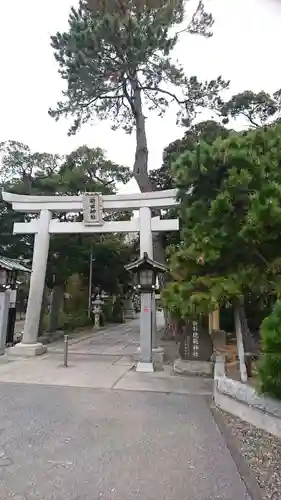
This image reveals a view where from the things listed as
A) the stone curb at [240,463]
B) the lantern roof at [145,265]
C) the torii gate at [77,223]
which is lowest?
the stone curb at [240,463]

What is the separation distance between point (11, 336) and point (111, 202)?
6164mm

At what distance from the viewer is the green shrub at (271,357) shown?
4.05 metres

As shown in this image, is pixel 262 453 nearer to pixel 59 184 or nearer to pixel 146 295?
pixel 146 295

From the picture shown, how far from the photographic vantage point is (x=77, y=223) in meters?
11.8

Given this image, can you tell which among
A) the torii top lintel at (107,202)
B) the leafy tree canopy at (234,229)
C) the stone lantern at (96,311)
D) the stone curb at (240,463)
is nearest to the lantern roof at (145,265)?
the torii top lintel at (107,202)

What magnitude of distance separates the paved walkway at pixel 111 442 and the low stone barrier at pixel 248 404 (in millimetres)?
350

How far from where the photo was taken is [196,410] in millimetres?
5633

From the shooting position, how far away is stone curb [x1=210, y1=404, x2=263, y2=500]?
120 inches

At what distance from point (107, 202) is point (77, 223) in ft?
3.96

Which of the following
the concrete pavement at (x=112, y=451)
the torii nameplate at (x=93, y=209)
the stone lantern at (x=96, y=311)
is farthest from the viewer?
the stone lantern at (x=96, y=311)

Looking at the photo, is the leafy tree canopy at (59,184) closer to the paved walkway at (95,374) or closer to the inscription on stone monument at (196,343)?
the paved walkway at (95,374)

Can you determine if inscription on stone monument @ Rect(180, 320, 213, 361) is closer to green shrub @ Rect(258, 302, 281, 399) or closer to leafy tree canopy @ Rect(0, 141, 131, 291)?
green shrub @ Rect(258, 302, 281, 399)

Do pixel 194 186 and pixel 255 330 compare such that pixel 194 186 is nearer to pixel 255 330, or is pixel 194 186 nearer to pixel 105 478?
pixel 105 478

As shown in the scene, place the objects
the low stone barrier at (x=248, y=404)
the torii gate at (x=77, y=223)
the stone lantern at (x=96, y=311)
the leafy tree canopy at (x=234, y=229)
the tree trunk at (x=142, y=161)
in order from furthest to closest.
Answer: the stone lantern at (x=96, y=311)
the tree trunk at (x=142, y=161)
the torii gate at (x=77, y=223)
the leafy tree canopy at (x=234, y=229)
the low stone barrier at (x=248, y=404)
